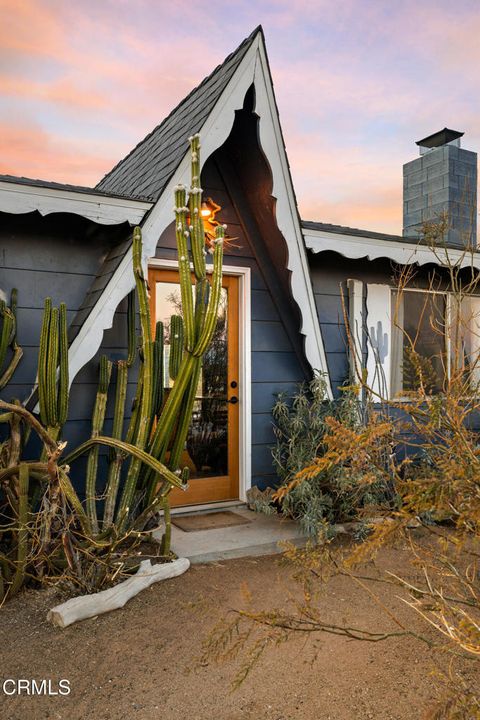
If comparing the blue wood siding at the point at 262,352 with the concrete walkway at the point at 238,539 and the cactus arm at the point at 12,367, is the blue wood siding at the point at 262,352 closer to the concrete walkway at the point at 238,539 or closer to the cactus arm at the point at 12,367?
the concrete walkway at the point at 238,539

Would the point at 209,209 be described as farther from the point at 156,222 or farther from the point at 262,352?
the point at 262,352

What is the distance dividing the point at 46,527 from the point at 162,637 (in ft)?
2.57

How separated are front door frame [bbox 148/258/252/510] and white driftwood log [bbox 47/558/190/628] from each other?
167 centimetres

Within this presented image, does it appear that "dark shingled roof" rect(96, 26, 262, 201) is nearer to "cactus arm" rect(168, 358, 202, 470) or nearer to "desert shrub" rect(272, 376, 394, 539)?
"cactus arm" rect(168, 358, 202, 470)

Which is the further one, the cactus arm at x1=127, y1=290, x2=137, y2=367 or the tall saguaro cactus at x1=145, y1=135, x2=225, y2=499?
the cactus arm at x1=127, y1=290, x2=137, y2=367

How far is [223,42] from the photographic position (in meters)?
7.27

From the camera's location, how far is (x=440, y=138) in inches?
347

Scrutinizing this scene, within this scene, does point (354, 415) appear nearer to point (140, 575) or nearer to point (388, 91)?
point (140, 575)

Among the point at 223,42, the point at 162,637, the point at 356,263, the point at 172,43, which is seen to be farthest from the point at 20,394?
the point at 223,42

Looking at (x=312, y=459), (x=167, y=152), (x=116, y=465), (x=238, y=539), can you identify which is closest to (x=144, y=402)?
(x=116, y=465)

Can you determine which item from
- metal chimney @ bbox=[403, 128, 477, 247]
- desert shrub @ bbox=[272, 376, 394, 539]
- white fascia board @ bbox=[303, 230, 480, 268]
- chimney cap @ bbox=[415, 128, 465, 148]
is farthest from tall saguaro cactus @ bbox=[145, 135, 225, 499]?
chimney cap @ bbox=[415, 128, 465, 148]

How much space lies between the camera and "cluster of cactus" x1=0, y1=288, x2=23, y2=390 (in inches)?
151

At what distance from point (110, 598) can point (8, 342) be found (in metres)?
1.84

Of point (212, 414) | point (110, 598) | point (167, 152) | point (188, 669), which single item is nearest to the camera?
point (188, 669)
